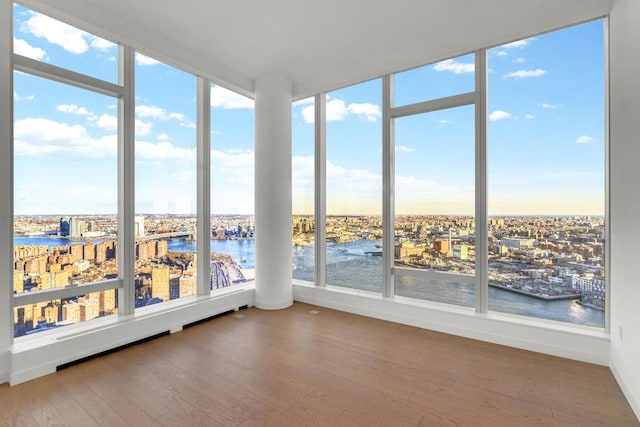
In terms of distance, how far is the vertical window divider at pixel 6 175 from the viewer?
2404mm

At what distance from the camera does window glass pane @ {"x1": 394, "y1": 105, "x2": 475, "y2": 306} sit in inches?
135

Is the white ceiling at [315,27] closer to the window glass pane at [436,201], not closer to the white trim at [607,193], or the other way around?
the white trim at [607,193]

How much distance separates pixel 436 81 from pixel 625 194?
7.09 ft

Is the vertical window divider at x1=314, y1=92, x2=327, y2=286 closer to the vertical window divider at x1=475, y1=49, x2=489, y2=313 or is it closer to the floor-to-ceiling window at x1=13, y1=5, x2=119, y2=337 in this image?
the vertical window divider at x1=475, y1=49, x2=489, y2=313

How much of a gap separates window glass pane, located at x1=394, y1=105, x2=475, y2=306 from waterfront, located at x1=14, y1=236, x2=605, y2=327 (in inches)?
0.6

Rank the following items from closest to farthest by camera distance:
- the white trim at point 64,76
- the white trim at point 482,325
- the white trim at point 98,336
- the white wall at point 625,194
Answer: the white wall at point 625,194, the white trim at point 98,336, the white trim at point 64,76, the white trim at point 482,325

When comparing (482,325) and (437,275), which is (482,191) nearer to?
(437,275)

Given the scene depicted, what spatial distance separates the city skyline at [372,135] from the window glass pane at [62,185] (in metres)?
0.01

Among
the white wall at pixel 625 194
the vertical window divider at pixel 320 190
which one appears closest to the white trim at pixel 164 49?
the vertical window divider at pixel 320 190

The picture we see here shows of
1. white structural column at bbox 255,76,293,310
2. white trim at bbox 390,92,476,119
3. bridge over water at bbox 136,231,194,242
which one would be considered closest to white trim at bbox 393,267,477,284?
white structural column at bbox 255,76,293,310

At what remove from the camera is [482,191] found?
3281 millimetres

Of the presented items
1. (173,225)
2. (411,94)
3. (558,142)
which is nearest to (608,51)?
(558,142)

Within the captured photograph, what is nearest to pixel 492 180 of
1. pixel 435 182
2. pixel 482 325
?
pixel 435 182

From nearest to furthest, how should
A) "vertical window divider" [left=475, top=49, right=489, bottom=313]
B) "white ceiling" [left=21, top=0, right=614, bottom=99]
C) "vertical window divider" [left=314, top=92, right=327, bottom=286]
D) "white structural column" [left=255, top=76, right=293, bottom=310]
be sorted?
"white ceiling" [left=21, top=0, right=614, bottom=99]
"vertical window divider" [left=475, top=49, right=489, bottom=313]
"white structural column" [left=255, top=76, right=293, bottom=310]
"vertical window divider" [left=314, top=92, right=327, bottom=286]
